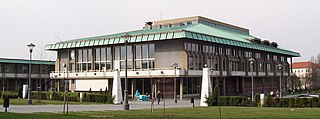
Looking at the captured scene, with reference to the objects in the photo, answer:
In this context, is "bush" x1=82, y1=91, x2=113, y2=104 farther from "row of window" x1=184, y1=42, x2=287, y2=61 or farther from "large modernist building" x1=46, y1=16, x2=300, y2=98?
"row of window" x1=184, y1=42, x2=287, y2=61

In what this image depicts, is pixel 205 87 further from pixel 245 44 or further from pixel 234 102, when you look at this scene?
pixel 245 44

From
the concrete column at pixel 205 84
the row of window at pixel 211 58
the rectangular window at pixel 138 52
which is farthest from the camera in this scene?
the rectangular window at pixel 138 52

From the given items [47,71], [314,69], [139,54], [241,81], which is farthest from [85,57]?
[314,69]

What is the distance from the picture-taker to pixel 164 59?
191ft

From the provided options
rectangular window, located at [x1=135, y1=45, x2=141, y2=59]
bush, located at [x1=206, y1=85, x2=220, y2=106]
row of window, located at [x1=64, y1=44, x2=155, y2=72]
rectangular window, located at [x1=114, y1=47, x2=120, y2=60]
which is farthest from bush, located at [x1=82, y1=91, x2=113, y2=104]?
rectangular window, located at [x1=114, y1=47, x2=120, y2=60]

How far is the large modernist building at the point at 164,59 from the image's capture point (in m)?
56.2

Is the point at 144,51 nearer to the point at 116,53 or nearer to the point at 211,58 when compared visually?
the point at 116,53

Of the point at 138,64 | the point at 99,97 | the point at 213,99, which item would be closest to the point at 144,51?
the point at 138,64

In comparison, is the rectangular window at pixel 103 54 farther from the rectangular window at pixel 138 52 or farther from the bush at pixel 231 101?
the bush at pixel 231 101

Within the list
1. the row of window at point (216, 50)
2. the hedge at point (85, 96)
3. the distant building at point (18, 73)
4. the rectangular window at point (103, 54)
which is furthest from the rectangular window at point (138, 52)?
the distant building at point (18, 73)

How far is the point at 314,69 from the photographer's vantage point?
303 ft

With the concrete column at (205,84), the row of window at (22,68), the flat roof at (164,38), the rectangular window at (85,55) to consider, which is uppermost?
the flat roof at (164,38)

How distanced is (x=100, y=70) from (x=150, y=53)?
9806 millimetres

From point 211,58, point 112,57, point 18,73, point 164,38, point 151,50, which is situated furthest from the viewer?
point 18,73
